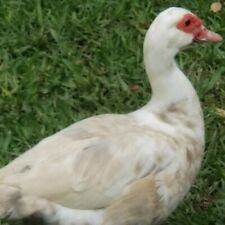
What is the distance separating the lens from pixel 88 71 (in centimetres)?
571

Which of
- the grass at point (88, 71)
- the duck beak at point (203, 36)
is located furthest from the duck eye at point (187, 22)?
the grass at point (88, 71)

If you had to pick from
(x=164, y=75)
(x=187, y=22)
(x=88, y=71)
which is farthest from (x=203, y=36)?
(x=88, y=71)

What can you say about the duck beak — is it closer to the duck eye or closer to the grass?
the duck eye

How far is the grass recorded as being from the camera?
516cm

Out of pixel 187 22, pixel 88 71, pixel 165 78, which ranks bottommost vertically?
pixel 88 71

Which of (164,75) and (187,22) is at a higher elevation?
(187,22)

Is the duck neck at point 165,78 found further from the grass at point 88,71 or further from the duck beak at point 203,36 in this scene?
the grass at point 88,71

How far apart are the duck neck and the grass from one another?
621mm

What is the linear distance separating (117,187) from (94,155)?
6.6 inches

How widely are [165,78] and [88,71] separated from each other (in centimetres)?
127

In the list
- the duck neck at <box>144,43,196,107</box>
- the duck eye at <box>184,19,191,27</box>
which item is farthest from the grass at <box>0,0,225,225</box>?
the duck eye at <box>184,19,191,27</box>

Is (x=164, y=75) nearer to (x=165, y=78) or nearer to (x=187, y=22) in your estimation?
(x=165, y=78)

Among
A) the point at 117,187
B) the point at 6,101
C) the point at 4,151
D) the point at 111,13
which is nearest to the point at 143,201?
the point at 117,187

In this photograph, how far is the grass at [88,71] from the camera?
5164 mm
